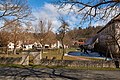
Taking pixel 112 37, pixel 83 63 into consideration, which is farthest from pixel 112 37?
pixel 83 63

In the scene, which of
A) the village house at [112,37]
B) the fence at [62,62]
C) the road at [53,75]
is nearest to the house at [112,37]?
the village house at [112,37]

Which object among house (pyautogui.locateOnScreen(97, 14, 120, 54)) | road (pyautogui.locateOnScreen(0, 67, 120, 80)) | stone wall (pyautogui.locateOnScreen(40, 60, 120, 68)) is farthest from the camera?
house (pyautogui.locateOnScreen(97, 14, 120, 54))

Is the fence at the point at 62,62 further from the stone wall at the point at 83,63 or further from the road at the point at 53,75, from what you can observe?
the road at the point at 53,75

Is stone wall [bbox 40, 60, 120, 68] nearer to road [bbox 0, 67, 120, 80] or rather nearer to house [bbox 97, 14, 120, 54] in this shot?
house [bbox 97, 14, 120, 54]

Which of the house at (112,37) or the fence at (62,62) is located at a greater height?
the house at (112,37)

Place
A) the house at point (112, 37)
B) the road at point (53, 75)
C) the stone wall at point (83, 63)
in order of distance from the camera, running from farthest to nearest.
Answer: the house at point (112, 37)
the stone wall at point (83, 63)
the road at point (53, 75)

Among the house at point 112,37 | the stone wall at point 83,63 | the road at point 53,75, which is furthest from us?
the house at point 112,37

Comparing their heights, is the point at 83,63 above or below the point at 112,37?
below

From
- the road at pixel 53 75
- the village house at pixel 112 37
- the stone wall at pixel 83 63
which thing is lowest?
the road at pixel 53 75

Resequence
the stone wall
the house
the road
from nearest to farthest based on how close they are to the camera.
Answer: the road
the stone wall
the house

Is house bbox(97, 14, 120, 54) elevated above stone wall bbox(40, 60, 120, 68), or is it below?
above

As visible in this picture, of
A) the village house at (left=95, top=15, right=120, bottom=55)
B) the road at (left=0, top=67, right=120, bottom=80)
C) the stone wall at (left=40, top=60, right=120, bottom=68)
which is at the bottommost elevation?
the road at (left=0, top=67, right=120, bottom=80)

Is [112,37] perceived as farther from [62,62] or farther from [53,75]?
[53,75]

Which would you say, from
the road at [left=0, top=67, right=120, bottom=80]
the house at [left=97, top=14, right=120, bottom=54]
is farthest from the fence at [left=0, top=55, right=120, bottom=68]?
the road at [left=0, top=67, right=120, bottom=80]
